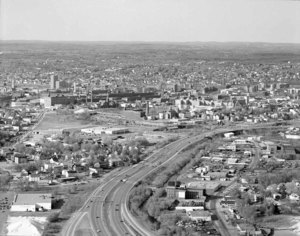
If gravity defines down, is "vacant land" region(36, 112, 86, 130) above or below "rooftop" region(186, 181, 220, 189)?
below

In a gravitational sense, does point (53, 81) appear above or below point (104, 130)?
above

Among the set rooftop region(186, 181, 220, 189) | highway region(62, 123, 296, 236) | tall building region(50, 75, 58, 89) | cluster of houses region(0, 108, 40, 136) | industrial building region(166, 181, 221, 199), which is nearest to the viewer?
highway region(62, 123, 296, 236)

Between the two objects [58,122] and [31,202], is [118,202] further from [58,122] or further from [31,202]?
[58,122]

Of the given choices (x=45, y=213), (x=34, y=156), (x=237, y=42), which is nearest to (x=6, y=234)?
(x=45, y=213)

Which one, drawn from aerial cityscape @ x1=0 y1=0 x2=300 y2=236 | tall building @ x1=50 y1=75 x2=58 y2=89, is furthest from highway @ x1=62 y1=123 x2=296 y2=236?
tall building @ x1=50 y1=75 x2=58 y2=89

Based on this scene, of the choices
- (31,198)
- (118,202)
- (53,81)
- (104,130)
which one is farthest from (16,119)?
(118,202)

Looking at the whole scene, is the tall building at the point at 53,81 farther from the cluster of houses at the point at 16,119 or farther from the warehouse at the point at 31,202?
the warehouse at the point at 31,202

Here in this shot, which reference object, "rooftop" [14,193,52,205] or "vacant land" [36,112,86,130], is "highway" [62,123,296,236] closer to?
"rooftop" [14,193,52,205]

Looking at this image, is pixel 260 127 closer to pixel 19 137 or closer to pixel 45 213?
pixel 19 137
